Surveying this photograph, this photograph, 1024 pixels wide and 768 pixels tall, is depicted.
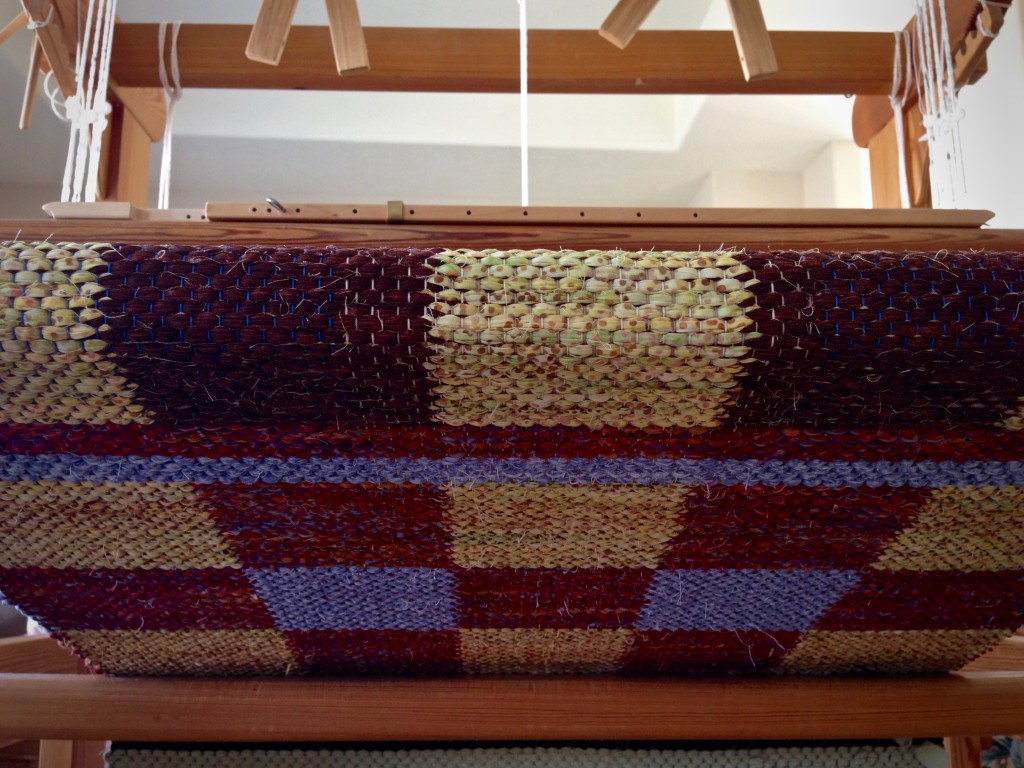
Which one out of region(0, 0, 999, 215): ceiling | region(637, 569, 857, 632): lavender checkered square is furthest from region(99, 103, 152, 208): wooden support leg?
region(0, 0, 999, 215): ceiling

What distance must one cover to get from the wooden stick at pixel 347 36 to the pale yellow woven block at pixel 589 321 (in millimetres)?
306

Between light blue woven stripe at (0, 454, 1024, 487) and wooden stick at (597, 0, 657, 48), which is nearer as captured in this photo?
light blue woven stripe at (0, 454, 1024, 487)

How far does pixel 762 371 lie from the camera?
10.8 inches

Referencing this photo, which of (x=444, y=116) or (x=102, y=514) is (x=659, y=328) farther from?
(x=444, y=116)

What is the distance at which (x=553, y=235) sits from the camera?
1.29 feet

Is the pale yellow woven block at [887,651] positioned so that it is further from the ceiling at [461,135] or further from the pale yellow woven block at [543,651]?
the ceiling at [461,135]

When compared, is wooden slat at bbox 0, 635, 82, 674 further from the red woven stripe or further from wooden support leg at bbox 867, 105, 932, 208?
wooden support leg at bbox 867, 105, 932, 208

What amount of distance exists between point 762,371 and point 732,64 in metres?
0.66

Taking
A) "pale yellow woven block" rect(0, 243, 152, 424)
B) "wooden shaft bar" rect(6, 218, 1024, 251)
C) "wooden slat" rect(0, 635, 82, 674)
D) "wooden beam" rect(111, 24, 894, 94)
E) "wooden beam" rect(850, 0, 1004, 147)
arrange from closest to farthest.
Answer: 1. "pale yellow woven block" rect(0, 243, 152, 424)
2. "wooden shaft bar" rect(6, 218, 1024, 251)
3. "wooden slat" rect(0, 635, 82, 674)
4. "wooden beam" rect(850, 0, 1004, 147)
5. "wooden beam" rect(111, 24, 894, 94)

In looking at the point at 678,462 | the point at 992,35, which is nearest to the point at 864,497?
the point at 678,462

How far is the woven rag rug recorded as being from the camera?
0.26 metres

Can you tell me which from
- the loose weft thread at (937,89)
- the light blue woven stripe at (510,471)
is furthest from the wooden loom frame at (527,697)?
the loose weft thread at (937,89)

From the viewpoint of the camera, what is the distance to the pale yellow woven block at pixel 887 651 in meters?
0.42

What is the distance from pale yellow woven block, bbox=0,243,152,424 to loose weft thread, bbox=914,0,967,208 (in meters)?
0.64
